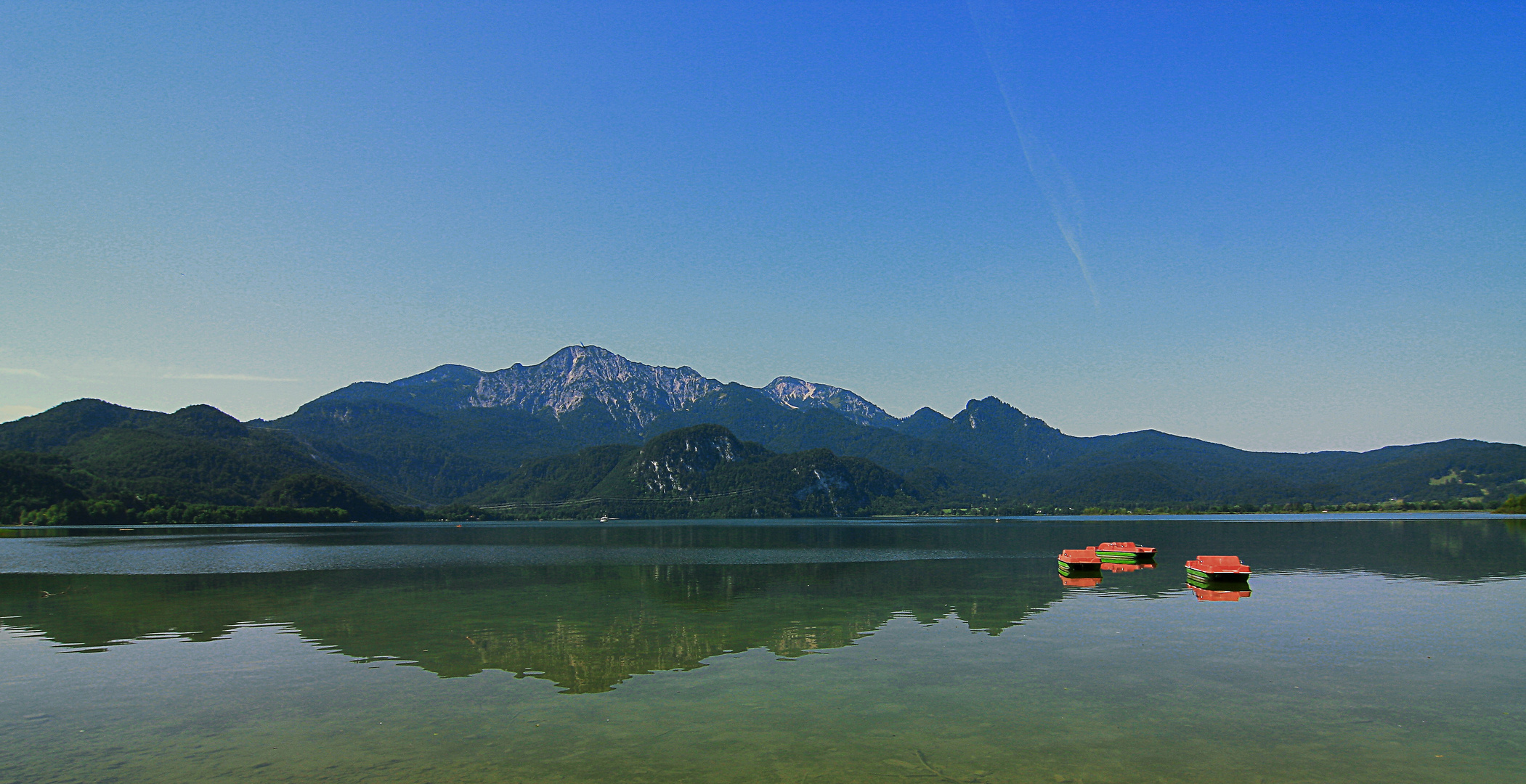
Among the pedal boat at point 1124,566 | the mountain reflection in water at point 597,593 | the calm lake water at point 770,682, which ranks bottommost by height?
the pedal boat at point 1124,566

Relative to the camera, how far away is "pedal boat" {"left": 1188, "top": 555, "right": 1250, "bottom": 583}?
52.4 meters

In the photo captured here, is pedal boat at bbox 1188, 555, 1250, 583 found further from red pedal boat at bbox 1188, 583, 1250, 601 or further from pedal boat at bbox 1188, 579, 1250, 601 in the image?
red pedal boat at bbox 1188, 583, 1250, 601

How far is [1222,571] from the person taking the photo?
52469 mm

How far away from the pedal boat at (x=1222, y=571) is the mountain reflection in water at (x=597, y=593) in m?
3.20

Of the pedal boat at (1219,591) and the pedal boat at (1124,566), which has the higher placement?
the pedal boat at (1219,591)

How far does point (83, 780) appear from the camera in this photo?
15.6 meters

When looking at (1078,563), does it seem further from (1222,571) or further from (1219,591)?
(1219,591)

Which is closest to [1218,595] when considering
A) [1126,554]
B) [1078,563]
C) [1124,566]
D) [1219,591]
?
[1219,591]

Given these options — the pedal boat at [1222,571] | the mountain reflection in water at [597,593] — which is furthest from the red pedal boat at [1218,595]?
the mountain reflection in water at [597,593]

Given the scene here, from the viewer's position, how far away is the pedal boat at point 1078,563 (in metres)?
63.4

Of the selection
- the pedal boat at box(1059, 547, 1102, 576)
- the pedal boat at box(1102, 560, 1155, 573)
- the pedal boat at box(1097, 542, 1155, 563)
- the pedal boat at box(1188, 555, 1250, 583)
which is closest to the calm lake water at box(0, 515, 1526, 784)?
the pedal boat at box(1188, 555, 1250, 583)

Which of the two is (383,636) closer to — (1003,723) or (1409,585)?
(1003,723)

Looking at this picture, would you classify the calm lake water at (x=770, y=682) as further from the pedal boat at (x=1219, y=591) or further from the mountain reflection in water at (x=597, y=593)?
the pedal boat at (x=1219, y=591)

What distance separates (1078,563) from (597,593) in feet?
126
